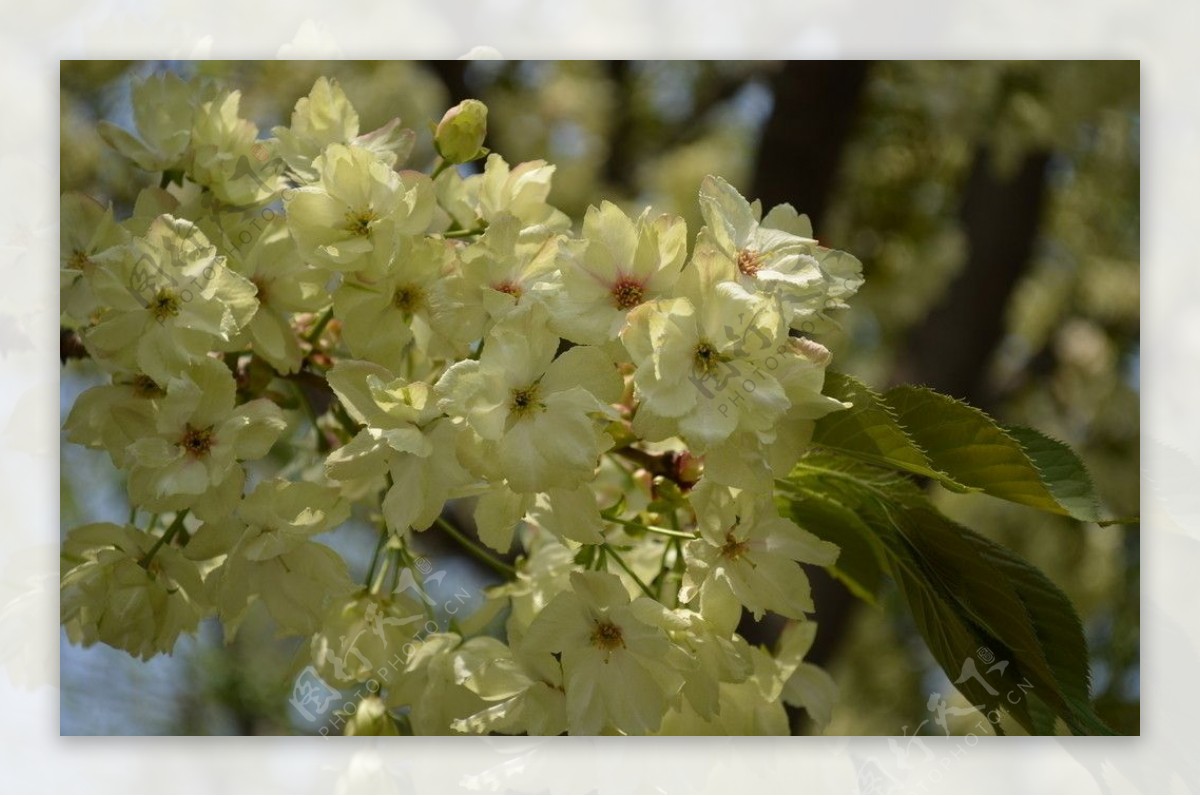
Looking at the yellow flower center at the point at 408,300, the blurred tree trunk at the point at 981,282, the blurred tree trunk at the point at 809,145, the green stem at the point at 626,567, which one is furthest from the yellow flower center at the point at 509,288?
the blurred tree trunk at the point at 981,282

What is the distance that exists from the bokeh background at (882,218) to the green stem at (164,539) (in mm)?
249

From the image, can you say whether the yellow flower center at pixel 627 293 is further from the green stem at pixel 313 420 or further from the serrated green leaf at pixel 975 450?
the green stem at pixel 313 420

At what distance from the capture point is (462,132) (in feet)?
2.46

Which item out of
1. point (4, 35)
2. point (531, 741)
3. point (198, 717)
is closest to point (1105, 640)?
point (531, 741)

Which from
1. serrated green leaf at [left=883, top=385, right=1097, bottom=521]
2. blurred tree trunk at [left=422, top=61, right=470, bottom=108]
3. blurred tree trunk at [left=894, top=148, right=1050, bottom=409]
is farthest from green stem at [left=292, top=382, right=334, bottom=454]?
blurred tree trunk at [left=894, top=148, right=1050, bottom=409]

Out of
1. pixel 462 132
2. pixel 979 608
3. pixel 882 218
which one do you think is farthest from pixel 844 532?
pixel 882 218

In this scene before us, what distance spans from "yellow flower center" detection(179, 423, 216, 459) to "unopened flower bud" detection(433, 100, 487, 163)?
0.74 feet

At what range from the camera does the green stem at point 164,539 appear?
2.38 ft

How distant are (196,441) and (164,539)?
0.08 meters

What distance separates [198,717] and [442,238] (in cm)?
122

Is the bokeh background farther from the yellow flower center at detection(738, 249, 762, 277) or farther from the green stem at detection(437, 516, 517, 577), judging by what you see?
the yellow flower center at detection(738, 249, 762, 277)

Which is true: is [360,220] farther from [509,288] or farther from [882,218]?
[882,218]

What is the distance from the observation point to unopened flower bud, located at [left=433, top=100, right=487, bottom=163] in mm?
744

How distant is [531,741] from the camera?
79 centimetres
